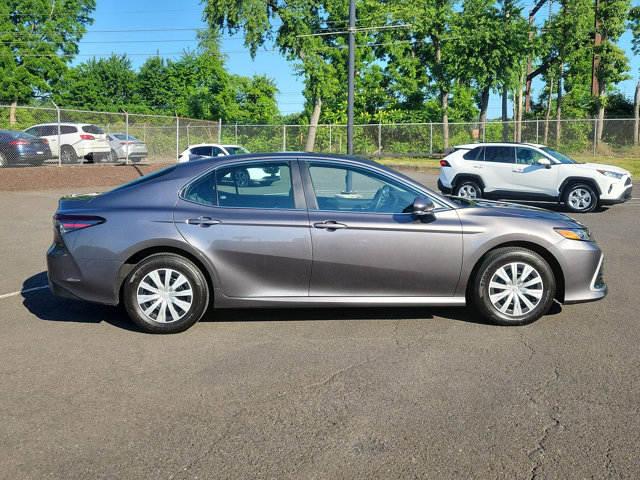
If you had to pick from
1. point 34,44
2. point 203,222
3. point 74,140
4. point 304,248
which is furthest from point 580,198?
point 34,44

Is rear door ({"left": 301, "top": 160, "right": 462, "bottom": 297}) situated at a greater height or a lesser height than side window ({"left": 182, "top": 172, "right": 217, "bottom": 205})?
lesser

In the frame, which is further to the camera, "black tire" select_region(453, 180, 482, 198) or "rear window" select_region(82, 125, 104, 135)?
→ "rear window" select_region(82, 125, 104, 135)

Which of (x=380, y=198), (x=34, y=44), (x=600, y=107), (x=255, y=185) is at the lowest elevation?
(x=380, y=198)

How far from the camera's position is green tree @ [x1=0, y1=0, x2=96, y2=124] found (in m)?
55.4

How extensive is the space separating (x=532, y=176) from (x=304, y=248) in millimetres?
11448

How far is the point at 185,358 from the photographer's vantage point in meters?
4.61

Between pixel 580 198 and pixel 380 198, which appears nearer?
pixel 380 198

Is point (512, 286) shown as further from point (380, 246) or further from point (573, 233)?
point (380, 246)

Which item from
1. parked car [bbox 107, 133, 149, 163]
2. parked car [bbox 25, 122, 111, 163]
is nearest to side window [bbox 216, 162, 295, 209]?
parked car [bbox 25, 122, 111, 163]

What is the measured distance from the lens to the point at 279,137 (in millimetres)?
36938

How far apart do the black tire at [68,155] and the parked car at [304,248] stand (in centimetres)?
2029

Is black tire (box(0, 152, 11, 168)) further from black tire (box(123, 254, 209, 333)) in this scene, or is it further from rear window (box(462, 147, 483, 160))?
black tire (box(123, 254, 209, 333))

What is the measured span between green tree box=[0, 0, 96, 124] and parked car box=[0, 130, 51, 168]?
3886 cm

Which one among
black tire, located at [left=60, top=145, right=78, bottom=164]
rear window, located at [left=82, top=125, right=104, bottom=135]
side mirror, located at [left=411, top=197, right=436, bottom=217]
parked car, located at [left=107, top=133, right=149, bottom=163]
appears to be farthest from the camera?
parked car, located at [left=107, top=133, right=149, bottom=163]
